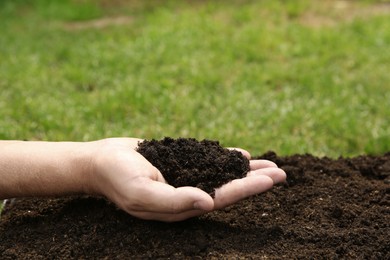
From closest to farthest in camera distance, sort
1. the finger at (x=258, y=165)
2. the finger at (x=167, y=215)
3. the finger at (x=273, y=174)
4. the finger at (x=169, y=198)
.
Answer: the finger at (x=169, y=198) < the finger at (x=167, y=215) < the finger at (x=273, y=174) < the finger at (x=258, y=165)

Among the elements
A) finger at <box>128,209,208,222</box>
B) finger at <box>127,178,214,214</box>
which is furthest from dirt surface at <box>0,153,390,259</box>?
finger at <box>127,178,214,214</box>

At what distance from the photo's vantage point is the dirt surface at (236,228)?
2.81 meters

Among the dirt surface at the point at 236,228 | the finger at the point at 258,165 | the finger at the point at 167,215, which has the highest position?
the finger at the point at 258,165

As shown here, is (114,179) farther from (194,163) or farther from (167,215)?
(194,163)

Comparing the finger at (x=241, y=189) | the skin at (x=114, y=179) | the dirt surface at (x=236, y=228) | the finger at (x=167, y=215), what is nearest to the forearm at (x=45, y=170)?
the skin at (x=114, y=179)

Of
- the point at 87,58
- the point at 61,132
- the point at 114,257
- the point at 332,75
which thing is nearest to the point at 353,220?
the point at 114,257

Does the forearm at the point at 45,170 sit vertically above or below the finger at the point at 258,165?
below

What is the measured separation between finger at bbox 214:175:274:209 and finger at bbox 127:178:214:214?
8.7 inches

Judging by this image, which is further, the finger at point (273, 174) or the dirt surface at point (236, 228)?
the finger at point (273, 174)

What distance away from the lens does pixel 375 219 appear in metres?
3.12

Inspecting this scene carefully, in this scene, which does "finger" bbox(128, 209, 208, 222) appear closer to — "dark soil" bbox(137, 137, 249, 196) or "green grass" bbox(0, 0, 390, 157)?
"dark soil" bbox(137, 137, 249, 196)

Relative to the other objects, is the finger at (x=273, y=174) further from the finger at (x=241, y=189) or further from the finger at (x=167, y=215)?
the finger at (x=167, y=215)

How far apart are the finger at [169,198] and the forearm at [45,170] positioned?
48cm

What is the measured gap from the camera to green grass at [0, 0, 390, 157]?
5184 millimetres
